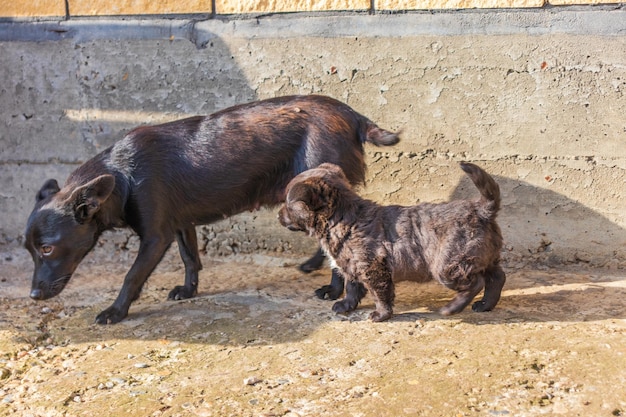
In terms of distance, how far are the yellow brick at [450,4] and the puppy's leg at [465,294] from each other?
2156 millimetres

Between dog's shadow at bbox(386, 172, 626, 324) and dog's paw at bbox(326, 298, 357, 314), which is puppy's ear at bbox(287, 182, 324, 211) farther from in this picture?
dog's shadow at bbox(386, 172, 626, 324)

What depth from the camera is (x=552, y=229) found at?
5.68 metres

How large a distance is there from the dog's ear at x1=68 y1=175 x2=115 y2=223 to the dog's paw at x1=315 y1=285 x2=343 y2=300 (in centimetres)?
162

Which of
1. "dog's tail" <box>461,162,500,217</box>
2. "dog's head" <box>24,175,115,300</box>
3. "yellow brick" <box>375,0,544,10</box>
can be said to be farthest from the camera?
"yellow brick" <box>375,0,544,10</box>

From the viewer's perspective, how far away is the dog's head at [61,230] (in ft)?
15.2

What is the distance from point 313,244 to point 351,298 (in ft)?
4.95

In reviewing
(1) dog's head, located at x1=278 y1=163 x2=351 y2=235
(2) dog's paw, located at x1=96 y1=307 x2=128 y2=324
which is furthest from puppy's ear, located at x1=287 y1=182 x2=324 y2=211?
(2) dog's paw, located at x1=96 y1=307 x2=128 y2=324

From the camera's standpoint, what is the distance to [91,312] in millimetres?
5125

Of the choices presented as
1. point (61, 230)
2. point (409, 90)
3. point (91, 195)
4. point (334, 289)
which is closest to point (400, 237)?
point (334, 289)

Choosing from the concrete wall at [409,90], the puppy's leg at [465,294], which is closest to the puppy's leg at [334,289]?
the puppy's leg at [465,294]

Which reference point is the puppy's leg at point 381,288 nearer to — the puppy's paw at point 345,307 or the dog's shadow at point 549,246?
Answer: the puppy's paw at point 345,307

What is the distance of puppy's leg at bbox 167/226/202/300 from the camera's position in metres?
5.38

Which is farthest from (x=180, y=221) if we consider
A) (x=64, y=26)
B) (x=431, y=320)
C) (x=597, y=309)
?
(x=597, y=309)

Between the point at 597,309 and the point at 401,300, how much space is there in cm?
127
